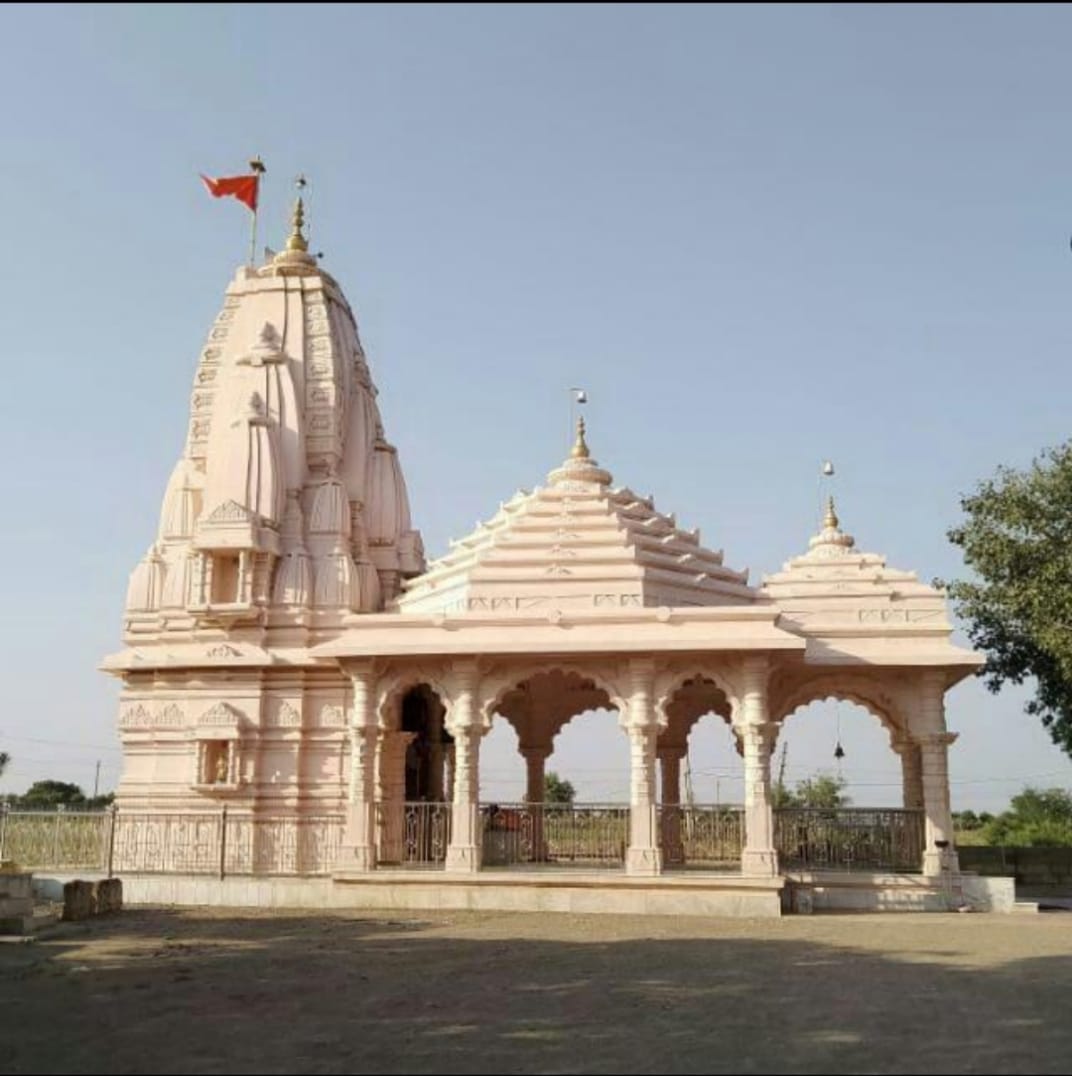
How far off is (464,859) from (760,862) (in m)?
4.18

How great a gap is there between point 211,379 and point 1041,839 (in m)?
26.1

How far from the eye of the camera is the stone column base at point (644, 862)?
16438mm

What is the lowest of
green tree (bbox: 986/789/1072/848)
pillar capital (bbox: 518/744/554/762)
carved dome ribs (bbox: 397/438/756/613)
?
green tree (bbox: 986/789/1072/848)

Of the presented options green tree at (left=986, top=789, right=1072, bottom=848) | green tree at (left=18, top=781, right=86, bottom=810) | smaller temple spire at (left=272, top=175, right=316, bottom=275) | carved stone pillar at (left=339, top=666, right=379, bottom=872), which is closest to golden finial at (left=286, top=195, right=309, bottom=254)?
smaller temple spire at (left=272, top=175, right=316, bottom=275)

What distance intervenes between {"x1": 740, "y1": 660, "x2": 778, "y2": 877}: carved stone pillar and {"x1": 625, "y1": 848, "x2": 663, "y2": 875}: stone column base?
3.86ft

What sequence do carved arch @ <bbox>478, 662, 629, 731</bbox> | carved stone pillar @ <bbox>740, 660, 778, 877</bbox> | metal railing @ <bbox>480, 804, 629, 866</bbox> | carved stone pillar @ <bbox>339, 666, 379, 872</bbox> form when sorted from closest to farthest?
1. carved stone pillar @ <bbox>740, 660, 778, 877</bbox>
2. carved arch @ <bbox>478, 662, 629, 731</bbox>
3. carved stone pillar @ <bbox>339, 666, 379, 872</bbox>
4. metal railing @ <bbox>480, 804, 629, 866</bbox>

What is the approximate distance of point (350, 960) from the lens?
1138 centimetres

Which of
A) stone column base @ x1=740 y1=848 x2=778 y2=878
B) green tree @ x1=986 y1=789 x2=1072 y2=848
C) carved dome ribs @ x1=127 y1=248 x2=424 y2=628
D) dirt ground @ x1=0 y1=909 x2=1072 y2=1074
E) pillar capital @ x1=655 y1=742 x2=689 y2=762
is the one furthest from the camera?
green tree @ x1=986 y1=789 x2=1072 y2=848

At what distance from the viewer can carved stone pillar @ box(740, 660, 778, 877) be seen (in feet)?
53.5

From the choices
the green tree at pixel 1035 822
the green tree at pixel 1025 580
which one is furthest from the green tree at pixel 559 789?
the green tree at pixel 1025 580

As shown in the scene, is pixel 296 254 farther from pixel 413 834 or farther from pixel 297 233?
pixel 413 834

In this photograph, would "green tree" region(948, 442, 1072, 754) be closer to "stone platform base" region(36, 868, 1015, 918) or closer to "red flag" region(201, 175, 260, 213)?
"stone platform base" region(36, 868, 1015, 918)

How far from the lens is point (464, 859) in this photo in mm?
16938

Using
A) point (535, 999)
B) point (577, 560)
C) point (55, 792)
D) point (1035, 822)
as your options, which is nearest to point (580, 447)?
point (577, 560)
